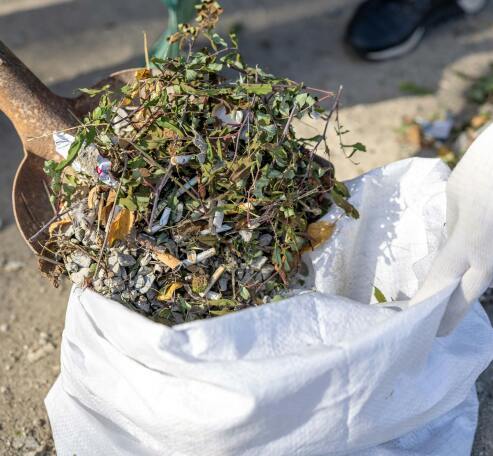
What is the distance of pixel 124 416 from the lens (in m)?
1.18

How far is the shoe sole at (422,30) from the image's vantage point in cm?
222

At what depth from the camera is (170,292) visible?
1.20m

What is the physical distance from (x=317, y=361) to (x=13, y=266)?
3.29 ft

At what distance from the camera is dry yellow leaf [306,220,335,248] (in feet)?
4.32

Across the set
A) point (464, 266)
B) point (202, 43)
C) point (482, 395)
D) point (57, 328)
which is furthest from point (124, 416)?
point (202, 43)

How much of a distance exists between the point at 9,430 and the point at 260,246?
0.71m

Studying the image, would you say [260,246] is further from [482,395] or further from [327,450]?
[482,395]

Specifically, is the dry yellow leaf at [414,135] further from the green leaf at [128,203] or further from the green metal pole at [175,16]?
the green leaf at [128,203]

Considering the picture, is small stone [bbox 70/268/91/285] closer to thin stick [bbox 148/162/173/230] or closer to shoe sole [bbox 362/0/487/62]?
thin stick [bbox 148/162/173/230]

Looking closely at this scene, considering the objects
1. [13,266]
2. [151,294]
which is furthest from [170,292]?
[13,266]

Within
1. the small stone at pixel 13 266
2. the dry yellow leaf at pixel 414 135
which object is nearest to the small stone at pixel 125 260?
the small stone at pixel 13 266

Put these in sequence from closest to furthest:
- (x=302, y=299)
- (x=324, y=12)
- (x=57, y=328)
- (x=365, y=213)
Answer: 1. (x=302, y=299)
2. (x=365, y=213)
3. (x=57, y=328)
4. (x=324, y=12)

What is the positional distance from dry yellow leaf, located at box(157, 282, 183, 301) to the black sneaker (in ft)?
4.26

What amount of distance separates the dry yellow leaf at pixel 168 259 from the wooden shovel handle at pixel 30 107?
36 centimetres
